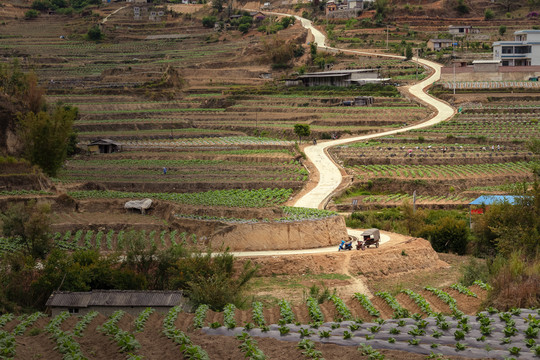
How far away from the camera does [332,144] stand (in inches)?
2798

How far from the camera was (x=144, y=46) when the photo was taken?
12100cm

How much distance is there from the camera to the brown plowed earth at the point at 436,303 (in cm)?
2580

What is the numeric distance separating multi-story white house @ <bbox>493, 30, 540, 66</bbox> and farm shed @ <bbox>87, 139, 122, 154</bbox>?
52.6 meters

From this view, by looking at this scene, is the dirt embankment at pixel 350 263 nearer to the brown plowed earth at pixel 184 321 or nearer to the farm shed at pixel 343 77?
the brown plowed earth at pixel 184 321

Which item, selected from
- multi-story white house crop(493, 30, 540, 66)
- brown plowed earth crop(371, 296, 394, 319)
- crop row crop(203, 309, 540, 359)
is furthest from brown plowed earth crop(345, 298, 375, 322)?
multi-story white house crop(493, 30, 540, 66)

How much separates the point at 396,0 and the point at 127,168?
80128mm

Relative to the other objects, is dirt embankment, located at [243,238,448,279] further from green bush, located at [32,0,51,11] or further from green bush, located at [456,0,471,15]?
green bush, located at [32,0,51,11]

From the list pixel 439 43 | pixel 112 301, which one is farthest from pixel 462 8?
pixel 112 301

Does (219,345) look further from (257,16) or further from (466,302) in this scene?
(257,16)

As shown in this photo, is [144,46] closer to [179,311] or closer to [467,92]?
[467,92]

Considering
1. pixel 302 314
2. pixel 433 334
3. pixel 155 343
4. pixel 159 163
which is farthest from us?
pixel 159 163

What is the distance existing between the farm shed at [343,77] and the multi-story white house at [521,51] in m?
16.1

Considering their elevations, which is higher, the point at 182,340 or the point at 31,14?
the point at 31,14

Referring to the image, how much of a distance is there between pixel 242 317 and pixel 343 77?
72461mm
